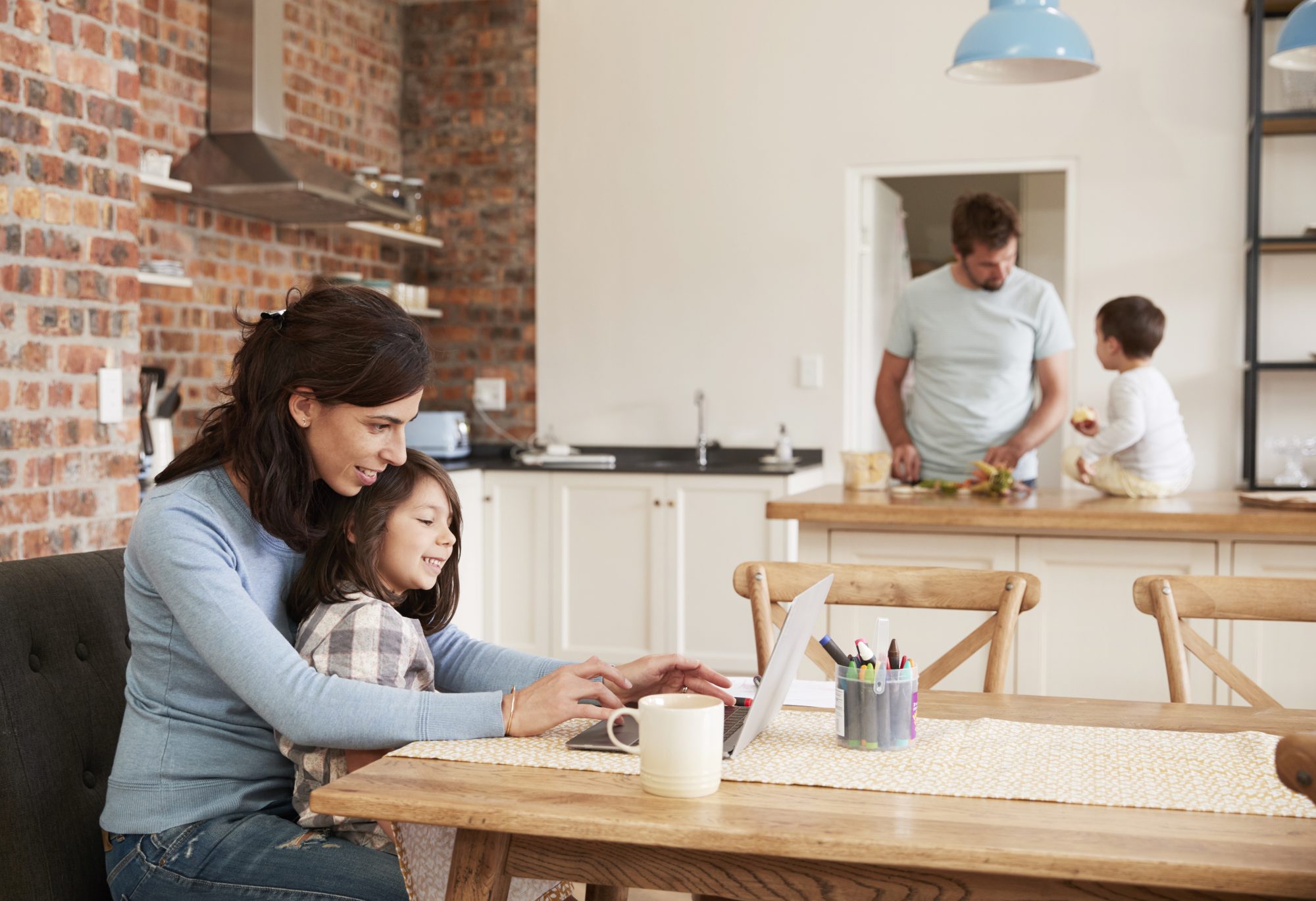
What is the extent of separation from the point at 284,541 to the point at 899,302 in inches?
99.4

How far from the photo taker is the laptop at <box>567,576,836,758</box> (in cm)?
123

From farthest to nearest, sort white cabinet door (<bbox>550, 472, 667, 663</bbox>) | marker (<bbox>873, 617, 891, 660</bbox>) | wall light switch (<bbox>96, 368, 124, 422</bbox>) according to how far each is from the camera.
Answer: white cabinet door (<bbox>550, 472, 667, 663</bbox>) → wall light switch (<bbox>96, 368, 124, 422</bbox>) → marker (<bbox>873, 617, 891, 660</bbox>)

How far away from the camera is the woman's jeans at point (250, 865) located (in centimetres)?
135

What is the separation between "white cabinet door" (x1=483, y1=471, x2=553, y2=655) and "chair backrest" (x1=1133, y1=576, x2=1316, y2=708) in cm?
310

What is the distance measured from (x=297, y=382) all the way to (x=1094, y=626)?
2081 millimetres

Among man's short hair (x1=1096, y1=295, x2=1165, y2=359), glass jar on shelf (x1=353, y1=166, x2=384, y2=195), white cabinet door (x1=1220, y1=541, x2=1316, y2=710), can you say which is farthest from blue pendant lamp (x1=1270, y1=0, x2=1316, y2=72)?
glass jar on shelf (x1=353, y1=166, x2=384, y2=195)

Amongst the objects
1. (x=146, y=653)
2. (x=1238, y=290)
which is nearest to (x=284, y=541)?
(x=146, y=653)

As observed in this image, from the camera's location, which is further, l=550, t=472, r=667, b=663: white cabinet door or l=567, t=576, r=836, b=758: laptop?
l=550, t=472, r=667, b=663: white cabinet door

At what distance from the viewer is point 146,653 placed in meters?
1.46

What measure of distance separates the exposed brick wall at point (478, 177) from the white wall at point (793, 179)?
0.37 feet

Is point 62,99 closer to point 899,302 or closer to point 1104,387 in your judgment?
point 899,302

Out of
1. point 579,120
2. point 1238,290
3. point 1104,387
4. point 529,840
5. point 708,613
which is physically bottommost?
point 708,613

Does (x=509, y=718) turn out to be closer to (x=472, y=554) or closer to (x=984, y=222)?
(x=984, y=222)

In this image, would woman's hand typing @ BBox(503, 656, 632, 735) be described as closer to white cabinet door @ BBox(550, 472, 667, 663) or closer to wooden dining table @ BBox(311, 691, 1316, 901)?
wooden dining table @ BBox(311, 691, 1316, 901)
